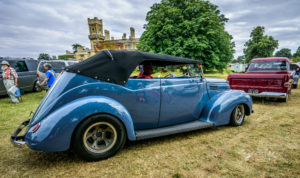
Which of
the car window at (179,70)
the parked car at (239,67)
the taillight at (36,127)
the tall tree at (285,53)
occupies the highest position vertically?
the tall tree at (285,53)

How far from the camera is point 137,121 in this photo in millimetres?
2684

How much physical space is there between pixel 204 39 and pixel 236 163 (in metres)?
14.8

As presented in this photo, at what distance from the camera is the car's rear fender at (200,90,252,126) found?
3.33 meters

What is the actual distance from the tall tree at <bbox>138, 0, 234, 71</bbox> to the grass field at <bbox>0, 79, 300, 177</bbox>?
12.2m

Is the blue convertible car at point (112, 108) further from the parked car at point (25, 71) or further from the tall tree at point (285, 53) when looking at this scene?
the tall tree at point (285, 53)

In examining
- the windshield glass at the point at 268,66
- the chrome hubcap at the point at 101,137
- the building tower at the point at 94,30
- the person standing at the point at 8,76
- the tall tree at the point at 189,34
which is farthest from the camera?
the building tower at the point at 94,30

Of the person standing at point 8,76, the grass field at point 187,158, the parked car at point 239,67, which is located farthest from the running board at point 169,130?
the parked car at point 239,67

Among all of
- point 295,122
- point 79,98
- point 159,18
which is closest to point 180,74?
point 79,98

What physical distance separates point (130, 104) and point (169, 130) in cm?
91

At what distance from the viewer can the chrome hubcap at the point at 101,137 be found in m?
2.27

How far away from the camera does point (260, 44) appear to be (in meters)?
35.6

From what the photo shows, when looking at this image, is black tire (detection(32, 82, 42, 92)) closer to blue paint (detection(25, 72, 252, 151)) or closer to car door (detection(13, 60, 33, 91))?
car door (detection(13, 60, 33, 91))

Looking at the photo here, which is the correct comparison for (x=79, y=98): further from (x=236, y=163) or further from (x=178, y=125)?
(x=236, y=163)

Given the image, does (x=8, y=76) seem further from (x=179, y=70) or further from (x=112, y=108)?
(x=179, y=70)
